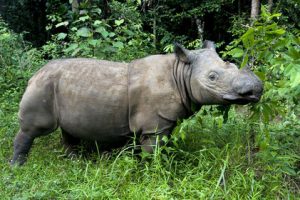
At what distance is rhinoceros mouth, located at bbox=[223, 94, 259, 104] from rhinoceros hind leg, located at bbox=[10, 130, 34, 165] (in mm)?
2188

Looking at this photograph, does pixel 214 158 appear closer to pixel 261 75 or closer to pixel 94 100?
pixel 261 75

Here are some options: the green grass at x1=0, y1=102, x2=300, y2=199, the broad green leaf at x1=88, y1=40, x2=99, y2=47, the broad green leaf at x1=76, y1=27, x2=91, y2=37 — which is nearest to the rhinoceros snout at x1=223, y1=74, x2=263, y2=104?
the green grass at x1=0, y1=102, x2=300, y2=199

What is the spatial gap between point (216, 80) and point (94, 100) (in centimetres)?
128

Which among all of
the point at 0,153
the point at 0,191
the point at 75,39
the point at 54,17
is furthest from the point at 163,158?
the point at 54,17

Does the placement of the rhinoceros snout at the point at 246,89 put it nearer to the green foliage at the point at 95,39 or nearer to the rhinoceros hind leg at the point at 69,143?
the rhinoceros hind leg at the point at 69,143

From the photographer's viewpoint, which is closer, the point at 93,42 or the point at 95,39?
the point at 93,42

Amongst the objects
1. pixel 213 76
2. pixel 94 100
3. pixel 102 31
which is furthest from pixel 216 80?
pixel 102 31

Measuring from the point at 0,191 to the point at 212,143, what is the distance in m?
2.13

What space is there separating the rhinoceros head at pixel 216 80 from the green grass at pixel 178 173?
37cm

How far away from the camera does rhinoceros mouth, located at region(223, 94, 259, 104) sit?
408 cm

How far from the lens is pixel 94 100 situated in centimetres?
483

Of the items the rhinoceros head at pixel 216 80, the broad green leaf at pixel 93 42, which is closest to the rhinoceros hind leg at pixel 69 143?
the rhinoceros head at pixel 216 80

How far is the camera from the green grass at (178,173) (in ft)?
13.5

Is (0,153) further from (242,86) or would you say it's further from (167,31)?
(167,31)
